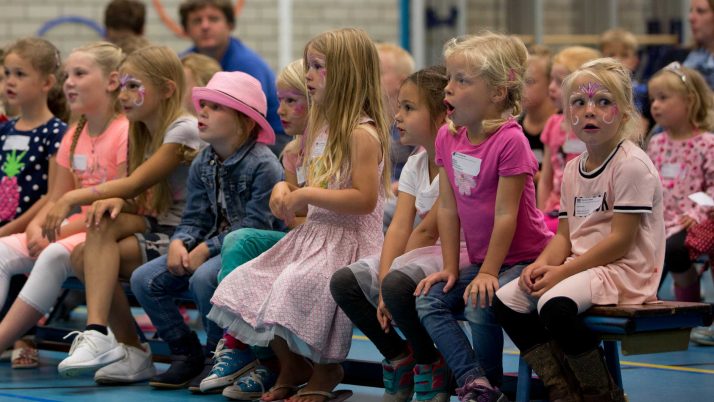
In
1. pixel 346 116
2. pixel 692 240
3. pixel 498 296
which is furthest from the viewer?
pixel 692 240

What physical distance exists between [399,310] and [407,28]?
7679mm

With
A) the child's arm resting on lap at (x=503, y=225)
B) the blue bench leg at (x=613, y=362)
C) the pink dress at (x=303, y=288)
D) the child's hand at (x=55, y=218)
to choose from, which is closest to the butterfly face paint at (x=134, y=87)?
the child's hand at (x=55, y=218)

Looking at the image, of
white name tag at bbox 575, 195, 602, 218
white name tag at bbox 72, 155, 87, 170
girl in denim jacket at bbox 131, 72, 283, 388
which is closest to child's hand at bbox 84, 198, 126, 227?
girl in denim jacket at bbox 131, 72, 283, 388

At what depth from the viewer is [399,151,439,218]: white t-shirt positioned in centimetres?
392

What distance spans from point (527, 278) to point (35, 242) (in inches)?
90.3

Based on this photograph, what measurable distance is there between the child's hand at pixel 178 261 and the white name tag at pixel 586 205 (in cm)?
147

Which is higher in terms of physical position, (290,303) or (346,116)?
(346,116)

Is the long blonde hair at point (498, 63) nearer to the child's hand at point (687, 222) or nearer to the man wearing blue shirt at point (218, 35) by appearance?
the child's hand at point (687, 222)

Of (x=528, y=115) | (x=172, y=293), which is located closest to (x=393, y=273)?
(x=172, y=293)

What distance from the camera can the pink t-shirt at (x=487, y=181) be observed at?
11.7 feet

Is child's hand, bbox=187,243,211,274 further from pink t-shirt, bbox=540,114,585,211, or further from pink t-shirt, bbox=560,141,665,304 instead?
pink t-shirt, bbox=540,114,585,211

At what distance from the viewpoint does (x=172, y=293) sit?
4.36 m

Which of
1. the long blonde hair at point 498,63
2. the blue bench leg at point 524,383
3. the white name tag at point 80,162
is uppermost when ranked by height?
the long blonde hair at point 498,63

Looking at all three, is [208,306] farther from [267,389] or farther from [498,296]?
[498,296]
